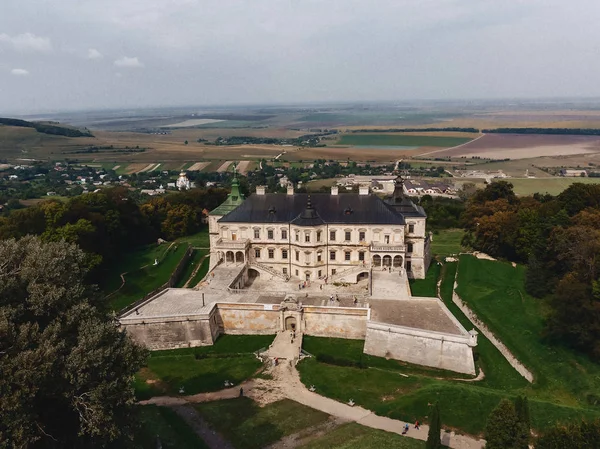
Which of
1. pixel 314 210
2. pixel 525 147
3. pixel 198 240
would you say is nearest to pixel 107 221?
pixel 198 240

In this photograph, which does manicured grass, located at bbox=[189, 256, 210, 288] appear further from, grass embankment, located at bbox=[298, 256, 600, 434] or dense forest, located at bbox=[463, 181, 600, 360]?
dense forest, located at bbox=[463, 181, 600, 360]

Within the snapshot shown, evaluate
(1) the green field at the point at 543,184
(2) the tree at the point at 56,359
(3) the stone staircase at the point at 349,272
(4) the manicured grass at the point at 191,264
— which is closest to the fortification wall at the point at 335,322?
(3) the stone staircase at the point at 349,272

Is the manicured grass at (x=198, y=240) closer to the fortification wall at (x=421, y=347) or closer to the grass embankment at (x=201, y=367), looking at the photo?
the grass embankment at (x=201, y=367)

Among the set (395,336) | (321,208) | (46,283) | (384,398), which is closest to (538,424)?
(384,398)

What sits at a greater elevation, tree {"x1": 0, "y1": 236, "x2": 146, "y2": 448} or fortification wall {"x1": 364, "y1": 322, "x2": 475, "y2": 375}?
tree {"x1": 0, "y1": 236, "x2": 146, "y2": 448}

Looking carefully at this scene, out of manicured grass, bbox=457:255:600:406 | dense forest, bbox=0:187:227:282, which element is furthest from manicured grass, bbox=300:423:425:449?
dense forest, bbox=0:187:227:282
